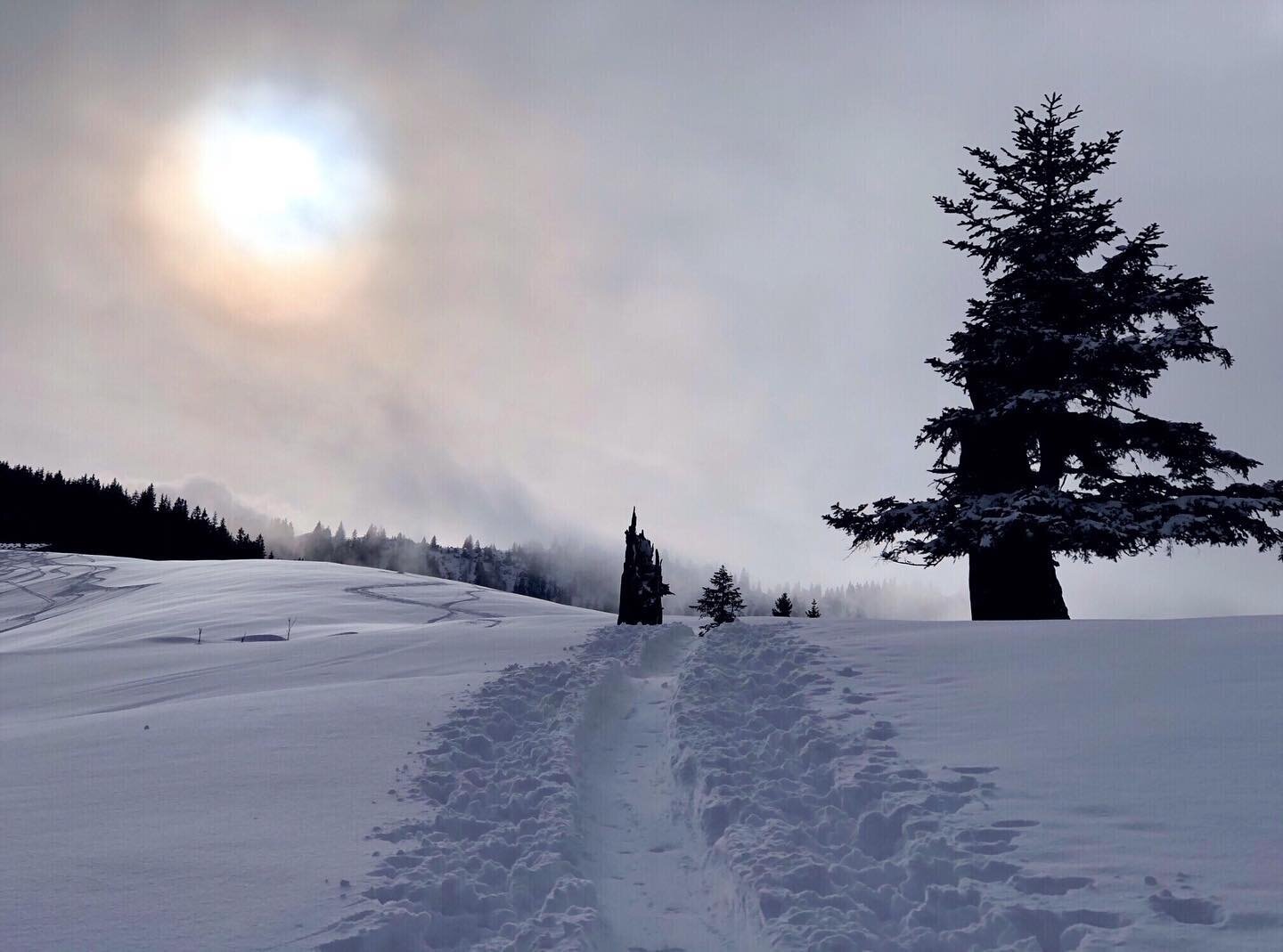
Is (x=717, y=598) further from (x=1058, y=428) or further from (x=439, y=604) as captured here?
(x=1058, y=428)

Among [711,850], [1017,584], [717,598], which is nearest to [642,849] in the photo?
[711,850]

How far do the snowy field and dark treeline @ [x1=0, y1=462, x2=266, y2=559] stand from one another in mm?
106309

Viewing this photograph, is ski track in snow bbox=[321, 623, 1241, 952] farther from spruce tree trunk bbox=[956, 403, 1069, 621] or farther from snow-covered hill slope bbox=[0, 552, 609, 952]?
spruce tree trunk bbox=[956, 403, 1069, 621]

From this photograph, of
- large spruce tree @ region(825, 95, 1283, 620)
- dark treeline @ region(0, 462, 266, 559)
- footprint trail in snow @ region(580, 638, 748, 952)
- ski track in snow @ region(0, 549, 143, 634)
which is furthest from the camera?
dark treeline @ region(0, 462, 266, 559)

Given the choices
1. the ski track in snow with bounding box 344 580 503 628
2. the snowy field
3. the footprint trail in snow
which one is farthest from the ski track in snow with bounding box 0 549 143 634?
the footprint trail in snow

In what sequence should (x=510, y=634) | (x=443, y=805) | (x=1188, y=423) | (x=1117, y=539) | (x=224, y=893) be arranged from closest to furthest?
(x=224, y=893), (x=443, y=805), (x=1117, y=539), (x=1188, y=423), (x=510, y=634)

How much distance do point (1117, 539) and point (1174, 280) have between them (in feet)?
22.5

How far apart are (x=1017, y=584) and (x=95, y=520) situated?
11924 centimetres

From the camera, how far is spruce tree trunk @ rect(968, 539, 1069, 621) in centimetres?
1695

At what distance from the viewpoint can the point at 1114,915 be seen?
Answer: 4.88 meters

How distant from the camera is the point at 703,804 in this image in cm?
794

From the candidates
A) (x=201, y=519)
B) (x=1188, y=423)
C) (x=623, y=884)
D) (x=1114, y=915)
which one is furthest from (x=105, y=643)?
(x=201, y=519)

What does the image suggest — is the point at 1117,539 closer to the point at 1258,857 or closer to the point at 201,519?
the point at 1258,857

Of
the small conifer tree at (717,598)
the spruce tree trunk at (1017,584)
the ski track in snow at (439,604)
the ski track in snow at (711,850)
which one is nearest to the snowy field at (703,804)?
the ski track in snow at (711,850)
